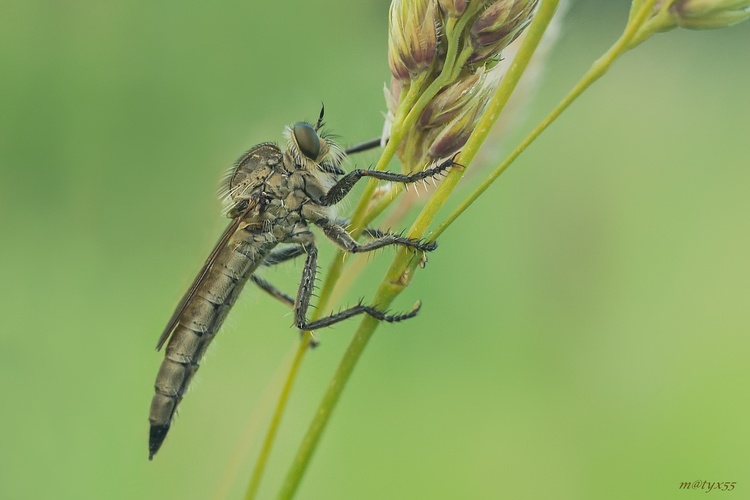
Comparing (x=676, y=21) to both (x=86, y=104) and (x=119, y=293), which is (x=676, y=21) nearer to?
(x=119, y=293)

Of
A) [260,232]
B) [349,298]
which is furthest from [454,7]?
[349,298]

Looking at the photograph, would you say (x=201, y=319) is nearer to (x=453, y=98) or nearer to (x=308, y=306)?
(x=308, y=306)

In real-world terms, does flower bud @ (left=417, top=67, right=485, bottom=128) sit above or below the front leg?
above

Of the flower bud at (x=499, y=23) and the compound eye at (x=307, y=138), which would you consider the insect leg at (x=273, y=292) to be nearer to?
the compound eye at (x=307, y=138)

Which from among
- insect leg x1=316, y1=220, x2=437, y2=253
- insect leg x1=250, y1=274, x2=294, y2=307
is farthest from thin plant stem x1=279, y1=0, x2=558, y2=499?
insect leg x1=250, y1=274, x2=294, y2=307

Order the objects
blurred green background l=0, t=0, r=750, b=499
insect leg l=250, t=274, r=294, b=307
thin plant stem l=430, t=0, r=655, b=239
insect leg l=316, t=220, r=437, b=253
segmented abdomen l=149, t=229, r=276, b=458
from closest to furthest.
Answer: thin plant stem l=430, t=0, r=655, b=239 → insect leg l=316, t=220, r=437, b=253 → segmented abdomen l=149, t=229, r=276, b=458 → insect leg l=250, t=274, r=294, b=307 → blurred green background l=0, t=0, r=750, b=499

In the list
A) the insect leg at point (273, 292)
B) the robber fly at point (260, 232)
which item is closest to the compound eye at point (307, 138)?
the robber fly at point (260, 232)

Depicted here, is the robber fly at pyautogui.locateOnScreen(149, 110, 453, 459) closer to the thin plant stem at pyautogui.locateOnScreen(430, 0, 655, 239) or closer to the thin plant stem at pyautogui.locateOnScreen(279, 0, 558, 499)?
the thin plant stem at pyautogui.locateOnScreen(279, 0, 558, 499)
